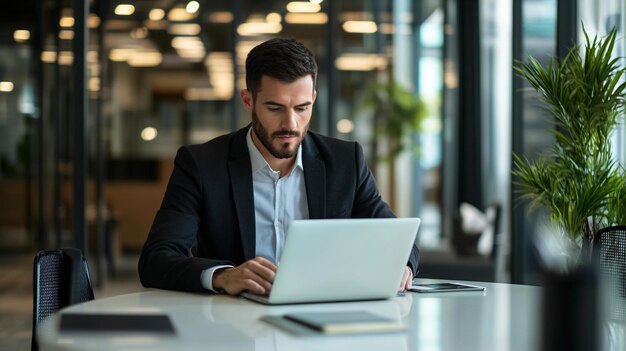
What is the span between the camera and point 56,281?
273 cm

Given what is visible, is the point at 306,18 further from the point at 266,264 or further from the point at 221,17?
the point at 266,264

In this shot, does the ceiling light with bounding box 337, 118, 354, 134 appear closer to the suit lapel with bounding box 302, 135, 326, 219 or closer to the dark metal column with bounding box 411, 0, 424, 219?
the dark metal column with bounding box 411, 0, 424, 219

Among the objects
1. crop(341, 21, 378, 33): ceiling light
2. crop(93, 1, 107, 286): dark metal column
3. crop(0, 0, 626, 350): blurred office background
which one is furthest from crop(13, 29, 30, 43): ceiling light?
crop(341, 21, 378, 33): ceiling light

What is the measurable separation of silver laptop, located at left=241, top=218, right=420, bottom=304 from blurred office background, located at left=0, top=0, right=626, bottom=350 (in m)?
6.01

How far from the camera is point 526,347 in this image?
191 centimetres

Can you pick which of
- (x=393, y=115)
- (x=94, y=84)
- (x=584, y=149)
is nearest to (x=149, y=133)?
(x=94, y=84)

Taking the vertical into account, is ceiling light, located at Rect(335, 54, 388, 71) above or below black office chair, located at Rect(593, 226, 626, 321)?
above

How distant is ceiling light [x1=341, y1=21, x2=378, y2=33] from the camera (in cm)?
1117

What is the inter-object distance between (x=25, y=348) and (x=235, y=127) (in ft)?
16.6

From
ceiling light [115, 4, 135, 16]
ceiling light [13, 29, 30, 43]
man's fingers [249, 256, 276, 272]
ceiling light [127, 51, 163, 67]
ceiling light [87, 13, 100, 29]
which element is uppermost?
ceiling light [115, 4, 135, 16]

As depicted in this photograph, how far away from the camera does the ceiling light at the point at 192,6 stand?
35.1 feet

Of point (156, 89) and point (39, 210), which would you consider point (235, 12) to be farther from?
point (39, 210)

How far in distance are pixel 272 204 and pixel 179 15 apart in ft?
26.1

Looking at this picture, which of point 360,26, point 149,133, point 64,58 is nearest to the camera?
point 64,58
